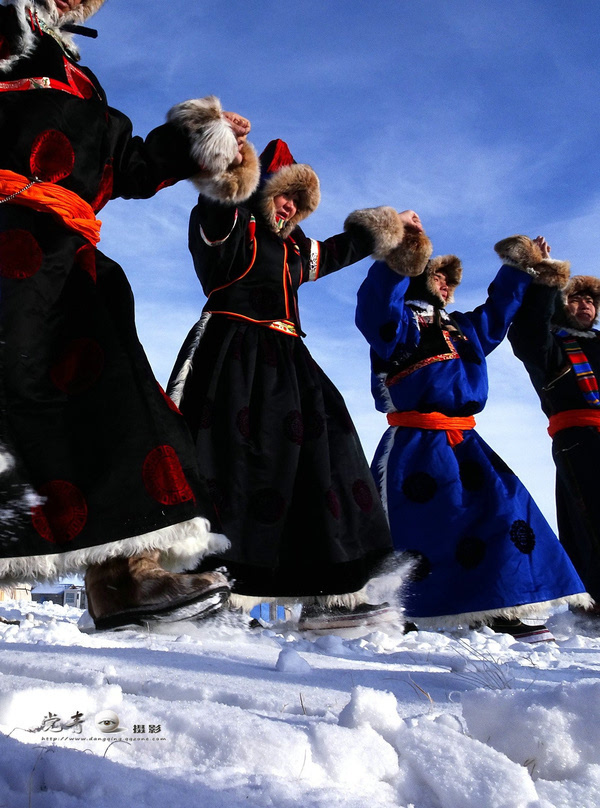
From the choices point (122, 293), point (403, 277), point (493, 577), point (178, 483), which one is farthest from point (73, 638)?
point (403, 277)

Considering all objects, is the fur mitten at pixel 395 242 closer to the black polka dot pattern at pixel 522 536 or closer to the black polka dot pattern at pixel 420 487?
the black polka dot pattern at pixel 420 487

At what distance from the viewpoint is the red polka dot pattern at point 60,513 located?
6.25 ft

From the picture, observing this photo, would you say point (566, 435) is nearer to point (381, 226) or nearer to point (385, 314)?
point (385, 314)

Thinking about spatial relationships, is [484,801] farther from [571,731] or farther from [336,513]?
[336,513]

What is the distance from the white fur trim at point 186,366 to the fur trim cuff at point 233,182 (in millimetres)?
644

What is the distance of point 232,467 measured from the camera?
10.1ft

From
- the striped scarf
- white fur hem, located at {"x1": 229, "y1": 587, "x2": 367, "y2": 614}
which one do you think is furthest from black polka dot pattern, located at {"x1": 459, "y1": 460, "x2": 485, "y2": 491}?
the striped scarf

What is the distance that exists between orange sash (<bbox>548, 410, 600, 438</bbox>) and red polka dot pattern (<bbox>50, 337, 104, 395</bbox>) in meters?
3.66

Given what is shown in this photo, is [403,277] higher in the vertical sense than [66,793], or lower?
higher

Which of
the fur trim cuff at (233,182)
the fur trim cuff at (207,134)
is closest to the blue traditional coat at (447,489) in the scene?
the fur trim cuff at (233,182)

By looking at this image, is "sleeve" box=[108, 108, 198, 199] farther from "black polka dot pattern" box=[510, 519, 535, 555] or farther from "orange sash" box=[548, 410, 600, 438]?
"orange sash" box=[548, 410, 600, 438]

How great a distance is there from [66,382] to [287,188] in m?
1.92

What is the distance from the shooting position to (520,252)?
468 centimetres

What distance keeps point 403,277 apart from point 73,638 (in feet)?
8.48
